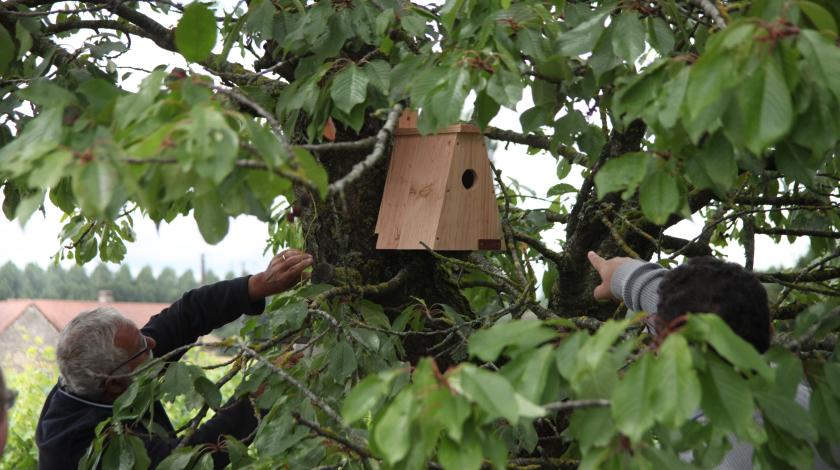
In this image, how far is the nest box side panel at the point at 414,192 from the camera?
7.98 feet

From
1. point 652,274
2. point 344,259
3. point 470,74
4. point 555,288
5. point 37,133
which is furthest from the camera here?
point 555,288

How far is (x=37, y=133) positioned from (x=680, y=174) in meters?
0.93

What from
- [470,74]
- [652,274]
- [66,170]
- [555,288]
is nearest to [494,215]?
[555,288]

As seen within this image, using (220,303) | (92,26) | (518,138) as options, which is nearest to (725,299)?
(518,138)

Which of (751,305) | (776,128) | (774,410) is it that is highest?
(776,128)

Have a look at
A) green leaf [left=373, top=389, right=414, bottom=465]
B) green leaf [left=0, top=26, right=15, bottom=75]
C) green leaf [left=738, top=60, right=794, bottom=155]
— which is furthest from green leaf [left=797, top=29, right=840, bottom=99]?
green leaf [left=0, top=26, right=15, bottom=75]

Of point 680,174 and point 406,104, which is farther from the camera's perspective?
point 406,104

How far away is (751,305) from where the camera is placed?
1473 millimetres

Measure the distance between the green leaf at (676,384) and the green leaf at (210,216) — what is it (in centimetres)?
59

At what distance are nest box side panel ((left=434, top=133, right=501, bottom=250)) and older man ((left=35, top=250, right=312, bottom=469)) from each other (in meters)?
0.41

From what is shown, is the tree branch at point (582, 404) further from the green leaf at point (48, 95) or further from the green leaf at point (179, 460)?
the green leaf at point (179, 460)

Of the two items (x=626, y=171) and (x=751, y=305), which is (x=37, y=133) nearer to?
(x=626, y=171)

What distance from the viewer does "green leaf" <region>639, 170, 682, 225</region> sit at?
132 centimetres

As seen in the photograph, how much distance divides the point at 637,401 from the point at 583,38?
732 mm
